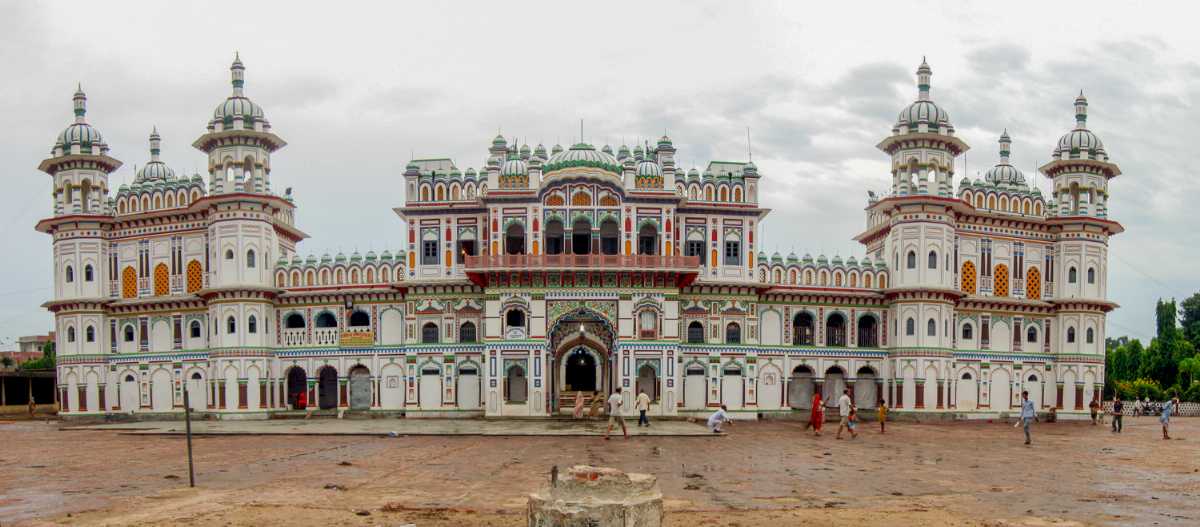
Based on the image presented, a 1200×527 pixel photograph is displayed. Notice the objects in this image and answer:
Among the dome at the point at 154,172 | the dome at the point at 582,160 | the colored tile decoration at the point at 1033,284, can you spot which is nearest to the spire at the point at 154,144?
the dome at the point at 154,172

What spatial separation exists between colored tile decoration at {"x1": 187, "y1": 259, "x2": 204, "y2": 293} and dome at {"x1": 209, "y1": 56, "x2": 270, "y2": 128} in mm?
6021

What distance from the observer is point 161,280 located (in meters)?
42.9

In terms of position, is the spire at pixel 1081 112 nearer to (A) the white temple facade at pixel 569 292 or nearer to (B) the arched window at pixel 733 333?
(A) the white temple facade at pixel 569 292

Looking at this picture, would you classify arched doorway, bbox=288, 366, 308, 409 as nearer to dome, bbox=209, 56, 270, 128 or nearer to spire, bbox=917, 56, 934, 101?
dome, bbox=209, 56, 270, 128

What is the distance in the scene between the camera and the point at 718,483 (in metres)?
19.1

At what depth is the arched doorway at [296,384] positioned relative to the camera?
4297 cm

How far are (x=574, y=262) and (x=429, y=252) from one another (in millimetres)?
6933

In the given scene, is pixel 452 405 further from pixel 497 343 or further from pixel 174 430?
pixel 174 430

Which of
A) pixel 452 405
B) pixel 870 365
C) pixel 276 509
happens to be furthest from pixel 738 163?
pixel 276 509

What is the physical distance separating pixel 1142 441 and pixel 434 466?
878 inches

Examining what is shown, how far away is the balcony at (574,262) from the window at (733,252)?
309 cm

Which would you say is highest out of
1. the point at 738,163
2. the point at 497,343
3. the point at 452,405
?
the point at 738,163

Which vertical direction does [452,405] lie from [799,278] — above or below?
below

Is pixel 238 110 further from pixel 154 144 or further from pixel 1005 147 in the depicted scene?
pixel 1005 147
